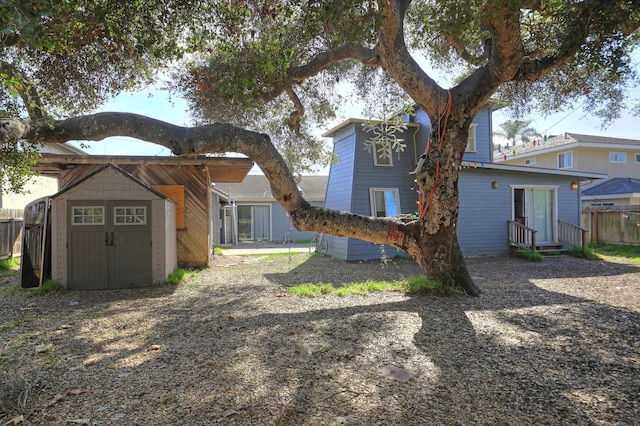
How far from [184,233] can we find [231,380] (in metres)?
7.45

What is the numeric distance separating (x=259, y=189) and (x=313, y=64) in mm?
14823

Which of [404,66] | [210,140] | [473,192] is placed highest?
[404,66]

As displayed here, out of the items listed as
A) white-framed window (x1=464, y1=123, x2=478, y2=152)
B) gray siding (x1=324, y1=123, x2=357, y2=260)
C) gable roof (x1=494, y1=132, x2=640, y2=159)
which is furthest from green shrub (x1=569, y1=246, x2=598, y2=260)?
gable roof (x1=494, y1=132, x2=640, y2=159)

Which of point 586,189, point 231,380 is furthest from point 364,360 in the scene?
point 586,189

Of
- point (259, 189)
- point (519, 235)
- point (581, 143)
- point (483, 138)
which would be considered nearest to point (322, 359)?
point (519, 235)

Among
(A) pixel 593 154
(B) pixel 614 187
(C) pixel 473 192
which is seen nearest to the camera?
(C) pixel 473 192

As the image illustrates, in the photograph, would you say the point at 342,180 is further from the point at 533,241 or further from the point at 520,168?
the point at 533,241

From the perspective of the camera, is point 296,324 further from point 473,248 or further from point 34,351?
point 473,248

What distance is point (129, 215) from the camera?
745 centimetres

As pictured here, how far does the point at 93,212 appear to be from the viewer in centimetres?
732

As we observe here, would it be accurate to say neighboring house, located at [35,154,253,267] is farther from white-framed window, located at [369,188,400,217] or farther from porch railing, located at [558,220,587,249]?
porch railing, located at [558,220,587,249]

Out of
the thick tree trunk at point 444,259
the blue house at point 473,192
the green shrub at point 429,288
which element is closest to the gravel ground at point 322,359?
the green shrub at point 429,288

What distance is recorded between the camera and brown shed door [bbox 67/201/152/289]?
7.24 metres

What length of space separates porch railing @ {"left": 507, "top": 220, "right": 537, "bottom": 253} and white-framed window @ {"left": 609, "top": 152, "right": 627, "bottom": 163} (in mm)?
11056
